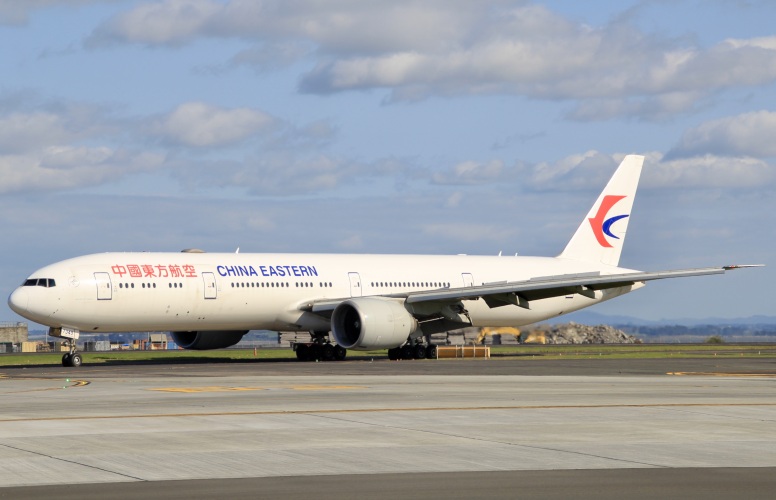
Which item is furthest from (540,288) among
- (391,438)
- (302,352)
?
(391,438)

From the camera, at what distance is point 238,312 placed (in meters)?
46.8

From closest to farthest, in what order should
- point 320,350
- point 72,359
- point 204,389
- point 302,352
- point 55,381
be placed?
point 204,389 → point 55,381 → point 72,359 → point 320,350 → point 302,352

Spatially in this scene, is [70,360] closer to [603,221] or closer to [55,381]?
[55,381]

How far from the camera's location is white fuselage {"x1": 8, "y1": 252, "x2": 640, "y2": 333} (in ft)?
141

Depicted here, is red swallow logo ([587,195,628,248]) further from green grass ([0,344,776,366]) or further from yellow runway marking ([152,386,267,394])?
yellow runway marking ([152,386,267,394])

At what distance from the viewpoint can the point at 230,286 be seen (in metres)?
46.3

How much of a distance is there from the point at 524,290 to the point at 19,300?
1971 cm

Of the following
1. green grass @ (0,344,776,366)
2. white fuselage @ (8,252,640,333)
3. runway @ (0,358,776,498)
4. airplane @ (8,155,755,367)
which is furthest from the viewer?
green grass @ (0,344,776,366)

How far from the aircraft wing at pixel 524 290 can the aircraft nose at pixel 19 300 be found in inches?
445

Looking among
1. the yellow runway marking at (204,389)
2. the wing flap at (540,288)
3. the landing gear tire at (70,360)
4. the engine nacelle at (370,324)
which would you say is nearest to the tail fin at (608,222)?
the wing flap at (540,288)

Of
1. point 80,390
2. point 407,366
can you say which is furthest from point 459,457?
point 407,366

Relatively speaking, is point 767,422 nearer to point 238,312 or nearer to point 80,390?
point 80,390

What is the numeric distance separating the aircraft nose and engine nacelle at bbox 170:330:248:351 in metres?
9.61

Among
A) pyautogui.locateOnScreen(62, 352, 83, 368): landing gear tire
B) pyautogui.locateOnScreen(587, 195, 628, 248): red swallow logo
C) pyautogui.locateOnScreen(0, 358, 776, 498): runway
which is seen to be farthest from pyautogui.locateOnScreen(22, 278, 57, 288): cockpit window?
pyautogui.locateOnScreen(587, 195, 628, 248): red swallow logo
